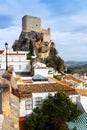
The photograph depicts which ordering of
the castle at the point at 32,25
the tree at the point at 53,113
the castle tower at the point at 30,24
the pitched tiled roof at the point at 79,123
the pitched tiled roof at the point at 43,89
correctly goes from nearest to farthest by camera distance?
the pitched tiled roof at the point at 79,123, the tree at the point at 53,113, the pitched tiled roof at the point at 43,89, the castle at the point at 32,25, the castle tower at the point at 30,24

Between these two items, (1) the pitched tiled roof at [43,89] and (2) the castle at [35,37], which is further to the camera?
(2) the castle at [35,37]

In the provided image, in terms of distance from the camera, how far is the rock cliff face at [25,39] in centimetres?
7651

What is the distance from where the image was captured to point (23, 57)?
54.7 m

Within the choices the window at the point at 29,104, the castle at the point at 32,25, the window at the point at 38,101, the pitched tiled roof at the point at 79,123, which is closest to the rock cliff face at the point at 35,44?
the castle at the point at 32,25

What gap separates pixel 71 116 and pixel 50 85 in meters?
4.31

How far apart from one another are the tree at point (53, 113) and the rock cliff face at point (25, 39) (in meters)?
55.9

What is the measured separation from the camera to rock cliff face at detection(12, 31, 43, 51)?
251ft

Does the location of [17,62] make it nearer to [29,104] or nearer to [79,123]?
[29,104]

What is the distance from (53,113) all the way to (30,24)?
221 feet

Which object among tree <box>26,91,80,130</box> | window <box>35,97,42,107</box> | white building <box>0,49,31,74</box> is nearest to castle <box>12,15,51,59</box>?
white building <box>0,49,31,74</box>

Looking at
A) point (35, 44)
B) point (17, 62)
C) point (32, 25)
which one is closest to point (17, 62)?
point (17, 62)

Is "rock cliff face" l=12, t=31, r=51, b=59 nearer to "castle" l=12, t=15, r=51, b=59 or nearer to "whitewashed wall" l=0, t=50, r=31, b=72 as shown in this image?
"castle" l=12, t=15, r=51, b=59

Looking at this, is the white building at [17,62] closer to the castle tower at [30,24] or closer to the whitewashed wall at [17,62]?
the whitewashed wall at [17,62]

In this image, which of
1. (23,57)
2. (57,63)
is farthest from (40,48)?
(23,57)
